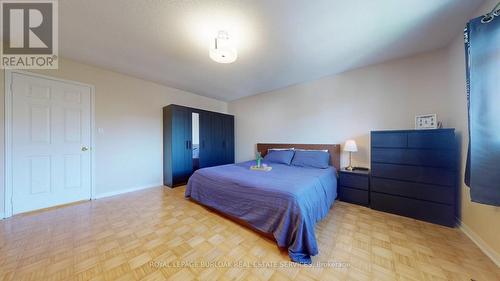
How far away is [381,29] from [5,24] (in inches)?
171

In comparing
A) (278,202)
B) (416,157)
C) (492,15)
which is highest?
(492,15)

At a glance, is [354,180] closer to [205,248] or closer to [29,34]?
[205,248]

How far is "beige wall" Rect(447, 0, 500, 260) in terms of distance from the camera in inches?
59.1

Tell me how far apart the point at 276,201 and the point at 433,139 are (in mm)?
2188

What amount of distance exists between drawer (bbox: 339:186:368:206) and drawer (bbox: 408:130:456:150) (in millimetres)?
965

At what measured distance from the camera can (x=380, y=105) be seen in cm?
283

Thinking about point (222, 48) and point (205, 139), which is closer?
point (222, 48)

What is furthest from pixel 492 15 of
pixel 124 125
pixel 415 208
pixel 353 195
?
pixel 124 125

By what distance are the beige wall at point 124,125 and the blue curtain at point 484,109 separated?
186 inches

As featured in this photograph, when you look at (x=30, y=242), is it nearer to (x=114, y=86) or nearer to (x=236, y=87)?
(x=114, y=86)

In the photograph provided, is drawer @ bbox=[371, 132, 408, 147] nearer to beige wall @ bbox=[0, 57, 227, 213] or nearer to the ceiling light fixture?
the ceiling light fixture

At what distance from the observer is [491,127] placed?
4.52 ft

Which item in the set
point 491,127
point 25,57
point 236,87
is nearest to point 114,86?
point 25,57

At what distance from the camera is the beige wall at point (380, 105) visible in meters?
1.94
